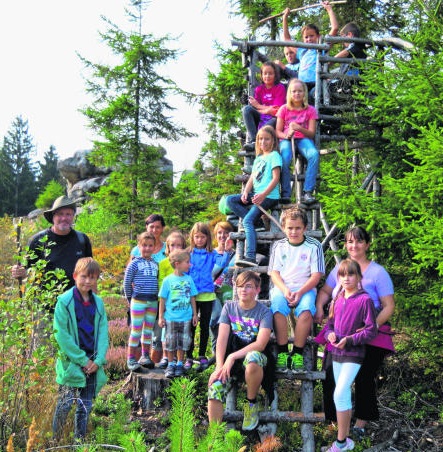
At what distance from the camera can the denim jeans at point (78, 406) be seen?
12.8ft

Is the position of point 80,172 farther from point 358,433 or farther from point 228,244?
point 358,433

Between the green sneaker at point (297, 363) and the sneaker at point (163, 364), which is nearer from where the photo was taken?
the green sneaker at point (297, 363)

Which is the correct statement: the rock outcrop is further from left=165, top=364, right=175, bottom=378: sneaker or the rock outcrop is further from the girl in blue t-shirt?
left=165, top=364, right=175, bottom=378: sneaker

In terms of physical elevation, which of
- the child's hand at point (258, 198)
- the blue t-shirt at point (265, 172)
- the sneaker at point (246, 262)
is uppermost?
the blue t-shirt at point (265, 172)

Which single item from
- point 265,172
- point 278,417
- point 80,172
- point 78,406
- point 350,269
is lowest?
point 278,417

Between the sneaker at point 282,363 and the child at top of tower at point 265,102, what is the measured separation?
3415 millimetres

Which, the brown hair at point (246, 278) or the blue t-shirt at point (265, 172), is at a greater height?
the blue t-shirt at point (265, 172)

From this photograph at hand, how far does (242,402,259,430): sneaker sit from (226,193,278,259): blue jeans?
181 centimetres

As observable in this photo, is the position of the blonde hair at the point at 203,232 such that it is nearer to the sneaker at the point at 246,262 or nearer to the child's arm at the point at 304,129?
the sneaker at the point at 246,262

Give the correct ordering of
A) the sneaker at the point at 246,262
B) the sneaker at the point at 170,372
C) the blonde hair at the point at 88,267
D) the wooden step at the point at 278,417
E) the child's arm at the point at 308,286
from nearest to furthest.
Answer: the blonde hair at the point at 88,267 → the wooden step at the point at 278,417 → the child's arm at the point at 308,286 → the sneaker at the point at 170,372 → the sneaker at the point at 246,262

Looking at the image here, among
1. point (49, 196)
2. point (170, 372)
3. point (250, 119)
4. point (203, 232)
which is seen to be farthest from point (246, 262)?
point (49, 196)

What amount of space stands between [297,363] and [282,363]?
0.45 ft

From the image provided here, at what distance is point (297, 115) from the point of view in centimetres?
Result: 647

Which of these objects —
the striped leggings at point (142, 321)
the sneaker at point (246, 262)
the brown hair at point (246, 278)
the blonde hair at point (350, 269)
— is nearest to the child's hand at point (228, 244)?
the sneaker at point (246, 262)
